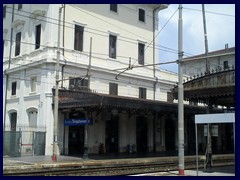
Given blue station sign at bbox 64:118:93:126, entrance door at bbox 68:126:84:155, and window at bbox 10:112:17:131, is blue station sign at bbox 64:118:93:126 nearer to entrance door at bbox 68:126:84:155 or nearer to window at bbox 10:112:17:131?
entrance door at bbox 68:126:84:155

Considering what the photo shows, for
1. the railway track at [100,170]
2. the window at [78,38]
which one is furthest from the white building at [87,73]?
the railway track at [100,170]

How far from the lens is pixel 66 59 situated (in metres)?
30.5

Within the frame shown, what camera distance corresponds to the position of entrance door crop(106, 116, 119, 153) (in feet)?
107

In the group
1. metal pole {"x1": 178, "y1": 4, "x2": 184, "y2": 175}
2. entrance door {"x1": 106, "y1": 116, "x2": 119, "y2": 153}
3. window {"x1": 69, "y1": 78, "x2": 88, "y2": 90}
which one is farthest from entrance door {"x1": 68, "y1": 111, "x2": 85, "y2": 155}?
metal pole {"x1": 178, "y1": 4, "x2": 184, "y2": 175}

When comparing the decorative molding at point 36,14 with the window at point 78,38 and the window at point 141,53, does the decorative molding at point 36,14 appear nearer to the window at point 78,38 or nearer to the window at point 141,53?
the window at point 78,38

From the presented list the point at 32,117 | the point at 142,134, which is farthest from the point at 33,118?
the point at 142,134

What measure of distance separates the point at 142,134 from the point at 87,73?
9201mm

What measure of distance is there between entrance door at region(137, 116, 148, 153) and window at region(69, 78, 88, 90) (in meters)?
6.92

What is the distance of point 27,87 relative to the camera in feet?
105

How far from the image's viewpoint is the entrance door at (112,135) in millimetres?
32656

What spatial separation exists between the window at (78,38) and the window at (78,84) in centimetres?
287

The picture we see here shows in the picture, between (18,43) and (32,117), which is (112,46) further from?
(32,117)
